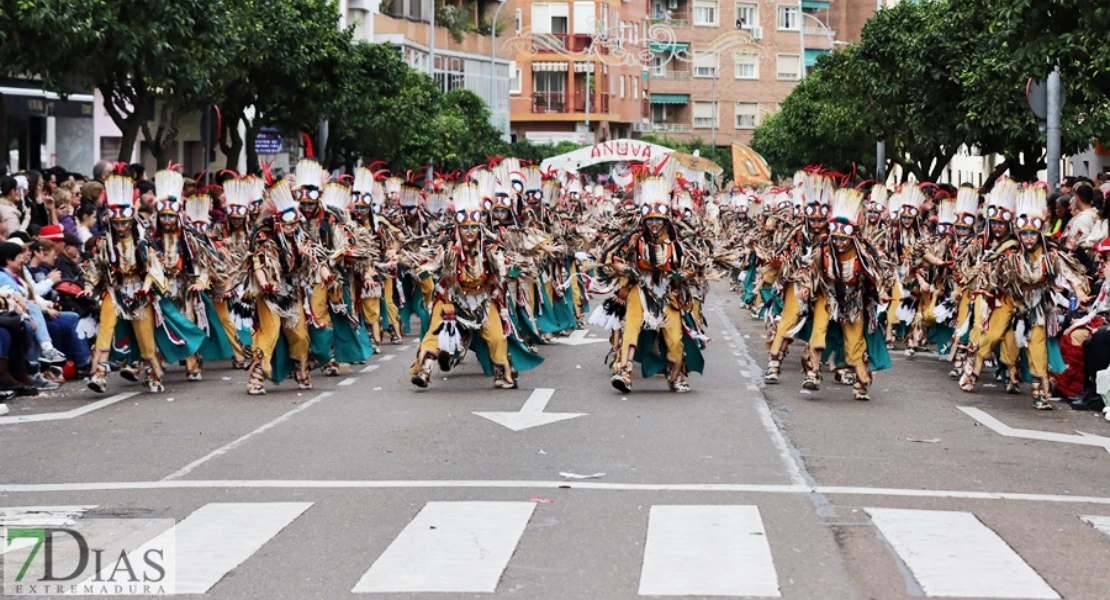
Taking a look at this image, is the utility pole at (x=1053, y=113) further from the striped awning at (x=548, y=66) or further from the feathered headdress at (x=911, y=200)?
the striped awning at (x=548, y=66)

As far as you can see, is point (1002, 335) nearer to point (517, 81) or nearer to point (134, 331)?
point (134, 331)

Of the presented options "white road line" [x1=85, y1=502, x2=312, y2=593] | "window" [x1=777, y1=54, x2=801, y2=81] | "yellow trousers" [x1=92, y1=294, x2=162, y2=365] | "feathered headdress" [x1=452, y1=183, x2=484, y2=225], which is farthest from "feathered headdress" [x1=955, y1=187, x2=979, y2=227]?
"window" [x1=777, y1=54, x2=801, y2=81]

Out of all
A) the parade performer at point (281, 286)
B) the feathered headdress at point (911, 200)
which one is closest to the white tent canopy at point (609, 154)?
the feathered headdress at point (911, 200)

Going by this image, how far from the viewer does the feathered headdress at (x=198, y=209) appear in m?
19.5

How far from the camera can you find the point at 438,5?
2899 inches

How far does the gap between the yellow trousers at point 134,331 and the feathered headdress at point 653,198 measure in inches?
195

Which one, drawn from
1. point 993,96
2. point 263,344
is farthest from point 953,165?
point 263,344

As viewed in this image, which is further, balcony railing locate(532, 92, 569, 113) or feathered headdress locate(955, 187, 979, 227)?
balcony railing locate(532, 92, 569, 113)

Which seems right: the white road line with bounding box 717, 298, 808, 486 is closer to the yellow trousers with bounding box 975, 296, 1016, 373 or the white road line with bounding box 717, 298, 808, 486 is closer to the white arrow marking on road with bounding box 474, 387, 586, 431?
the white arrow marking on road with bounding box 474, 387, 586, 431

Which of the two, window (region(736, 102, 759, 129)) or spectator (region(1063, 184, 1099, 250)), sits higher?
window (region(736, 102, 759, 129))

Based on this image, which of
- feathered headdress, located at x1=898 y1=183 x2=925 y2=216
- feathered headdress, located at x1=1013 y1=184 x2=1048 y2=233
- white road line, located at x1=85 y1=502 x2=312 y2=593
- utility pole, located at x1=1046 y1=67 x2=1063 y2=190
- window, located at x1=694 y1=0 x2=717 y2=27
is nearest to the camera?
white road line, located at x1=85 y1=502 x2=312 y2=593

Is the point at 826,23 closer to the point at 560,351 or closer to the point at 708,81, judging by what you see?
the point at 708,81

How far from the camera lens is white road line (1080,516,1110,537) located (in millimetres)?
10273

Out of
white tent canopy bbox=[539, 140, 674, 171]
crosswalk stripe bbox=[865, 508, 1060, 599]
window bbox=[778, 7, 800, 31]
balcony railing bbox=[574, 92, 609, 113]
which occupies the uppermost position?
window bbox=[778, 7, 800, 31]
